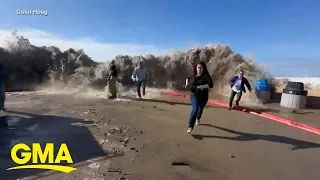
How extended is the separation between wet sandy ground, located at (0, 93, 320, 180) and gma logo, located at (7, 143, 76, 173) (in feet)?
0.44

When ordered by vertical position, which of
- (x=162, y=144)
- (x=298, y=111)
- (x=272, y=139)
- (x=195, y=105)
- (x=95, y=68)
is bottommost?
(x=162, y=144)

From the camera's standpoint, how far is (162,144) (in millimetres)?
6195

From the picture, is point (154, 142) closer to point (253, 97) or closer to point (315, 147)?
point (315, 147)

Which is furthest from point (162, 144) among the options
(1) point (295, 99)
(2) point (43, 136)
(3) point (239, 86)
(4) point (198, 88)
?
(1) point (295, 99)

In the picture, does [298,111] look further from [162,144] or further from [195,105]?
[162,144]

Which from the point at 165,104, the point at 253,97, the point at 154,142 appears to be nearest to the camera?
the point at 154,142

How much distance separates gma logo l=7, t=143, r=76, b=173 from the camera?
4629 millimetres

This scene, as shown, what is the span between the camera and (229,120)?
9156mm

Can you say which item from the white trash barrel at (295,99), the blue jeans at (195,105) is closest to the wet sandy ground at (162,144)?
the blue jeans at (195,105)

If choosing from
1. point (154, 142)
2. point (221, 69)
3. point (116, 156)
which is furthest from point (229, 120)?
point (221, 69)

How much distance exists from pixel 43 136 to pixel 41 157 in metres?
1.33

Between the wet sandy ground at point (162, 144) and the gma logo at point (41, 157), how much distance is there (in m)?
0.13

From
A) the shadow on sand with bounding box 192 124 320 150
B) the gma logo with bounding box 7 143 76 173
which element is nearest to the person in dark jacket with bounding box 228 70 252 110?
the shadow on sand with bounding box 192 124 320 150

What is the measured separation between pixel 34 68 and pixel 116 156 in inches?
657
